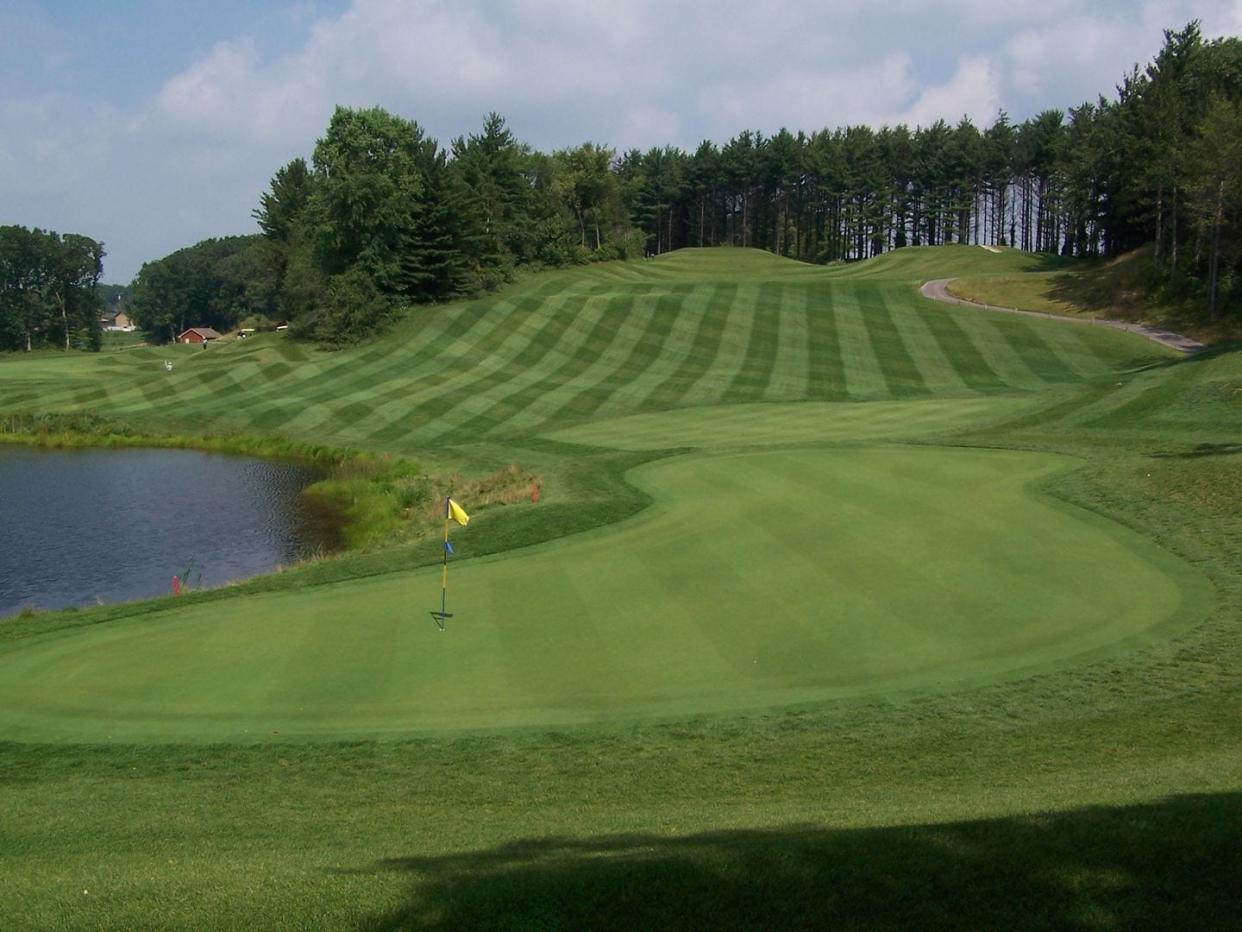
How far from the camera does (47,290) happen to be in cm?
11219

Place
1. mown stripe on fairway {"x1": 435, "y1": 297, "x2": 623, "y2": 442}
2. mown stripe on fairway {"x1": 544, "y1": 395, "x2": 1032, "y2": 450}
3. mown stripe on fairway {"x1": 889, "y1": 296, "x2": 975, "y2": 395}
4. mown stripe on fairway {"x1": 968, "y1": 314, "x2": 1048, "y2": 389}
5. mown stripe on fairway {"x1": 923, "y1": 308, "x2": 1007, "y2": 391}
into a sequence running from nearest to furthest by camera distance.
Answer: mown stripe on fairway {"x1": 544, "y1": 395, "x2": 1032, "y2": 450}
mown stripe on fairway {"x1": 435, "y1": 297, "x2": 623, "y2": 442}
mown stripe on fairway {"x1": 889, "y1": 296, "x2": 975, "y2": 395}
mown stripe on fairway {"x1": 968, "y1": 314, "x2": 1048, "y2": 389}
mown stripe on fairway {"x1": 923, "y1": 308, "x2": 1007, "y2": 391}

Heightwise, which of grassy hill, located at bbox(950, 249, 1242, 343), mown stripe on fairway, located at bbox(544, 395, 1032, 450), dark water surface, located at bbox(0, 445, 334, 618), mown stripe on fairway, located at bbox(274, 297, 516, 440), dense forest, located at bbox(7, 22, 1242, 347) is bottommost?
dark water surface, located at bbox(0, 445, 334, 618)

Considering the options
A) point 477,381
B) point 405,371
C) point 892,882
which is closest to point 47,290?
point 405,371

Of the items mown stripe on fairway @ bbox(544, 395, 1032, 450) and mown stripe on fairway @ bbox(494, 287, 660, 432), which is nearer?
mown stripe on fairway @ bbox(544, 395, 1032, 450)

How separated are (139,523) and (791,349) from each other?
3551 centimetres

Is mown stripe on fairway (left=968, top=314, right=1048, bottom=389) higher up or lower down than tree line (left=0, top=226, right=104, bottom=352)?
lower down

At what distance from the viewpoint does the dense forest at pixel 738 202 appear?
2327 inches

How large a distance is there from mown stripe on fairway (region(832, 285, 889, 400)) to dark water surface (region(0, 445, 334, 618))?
24.8m

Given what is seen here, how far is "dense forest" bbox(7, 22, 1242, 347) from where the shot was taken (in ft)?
194

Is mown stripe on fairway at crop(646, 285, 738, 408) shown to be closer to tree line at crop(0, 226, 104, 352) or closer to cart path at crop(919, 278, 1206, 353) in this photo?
cart path at crop(919, 278, 1206, 353)

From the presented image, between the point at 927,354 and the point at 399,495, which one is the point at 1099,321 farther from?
the point at 399,495

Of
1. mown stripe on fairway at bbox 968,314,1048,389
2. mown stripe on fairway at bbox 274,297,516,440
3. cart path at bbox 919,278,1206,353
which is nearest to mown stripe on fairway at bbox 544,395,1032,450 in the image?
mown stripe on fairway at bbox 968,314,1048,389

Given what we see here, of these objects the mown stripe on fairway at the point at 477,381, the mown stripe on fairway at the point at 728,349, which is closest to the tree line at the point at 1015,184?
the mown stripe on fairway at the point at 728,349

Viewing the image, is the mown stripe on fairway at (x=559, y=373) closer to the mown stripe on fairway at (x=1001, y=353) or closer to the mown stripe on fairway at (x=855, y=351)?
the mown stripe on fairway at (x=855, y=351)
